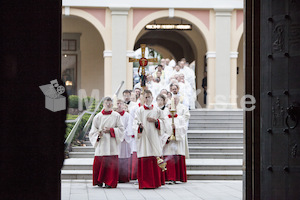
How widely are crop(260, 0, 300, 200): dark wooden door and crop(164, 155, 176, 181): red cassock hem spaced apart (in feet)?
21.2

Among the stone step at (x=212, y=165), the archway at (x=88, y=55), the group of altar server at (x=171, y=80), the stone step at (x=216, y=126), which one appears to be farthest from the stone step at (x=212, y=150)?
the archway at (x=88, y=55)

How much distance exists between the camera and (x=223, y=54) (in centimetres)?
2438

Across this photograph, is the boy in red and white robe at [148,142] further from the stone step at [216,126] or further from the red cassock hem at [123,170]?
the stone step at [216,126]

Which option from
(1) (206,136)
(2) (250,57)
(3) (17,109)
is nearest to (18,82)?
(3) (17,109)

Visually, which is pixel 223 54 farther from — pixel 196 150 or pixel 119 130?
pixel 119 130

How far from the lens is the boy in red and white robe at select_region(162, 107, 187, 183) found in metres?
13.5

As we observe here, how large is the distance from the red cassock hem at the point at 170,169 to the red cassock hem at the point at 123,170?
39.1 inches

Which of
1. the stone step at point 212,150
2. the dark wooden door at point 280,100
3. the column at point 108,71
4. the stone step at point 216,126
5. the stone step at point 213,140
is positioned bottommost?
the stone step at point 212,150

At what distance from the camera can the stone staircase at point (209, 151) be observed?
14055mm

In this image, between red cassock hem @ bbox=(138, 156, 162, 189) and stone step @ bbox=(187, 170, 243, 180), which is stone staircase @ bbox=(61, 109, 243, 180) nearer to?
stone step @ bbox=(187, 170, 243, 180)

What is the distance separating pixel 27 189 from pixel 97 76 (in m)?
21.9

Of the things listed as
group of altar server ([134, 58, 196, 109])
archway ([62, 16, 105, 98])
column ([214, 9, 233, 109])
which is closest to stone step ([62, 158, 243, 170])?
group of altar server ([134, 58, 196, 109])

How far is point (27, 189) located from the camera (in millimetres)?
5539

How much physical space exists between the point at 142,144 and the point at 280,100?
20.2ft
